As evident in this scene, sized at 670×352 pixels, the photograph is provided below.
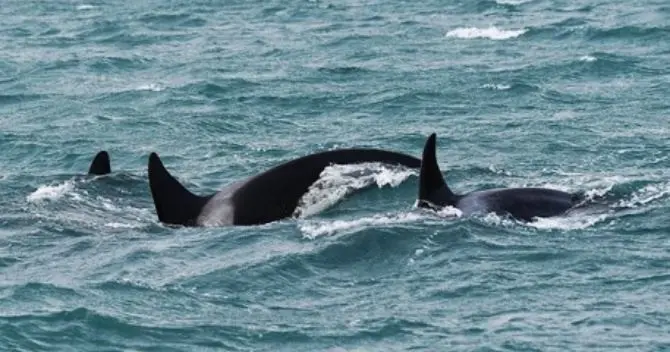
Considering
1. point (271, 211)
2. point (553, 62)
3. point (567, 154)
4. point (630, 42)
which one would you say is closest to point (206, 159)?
point (567, 154)

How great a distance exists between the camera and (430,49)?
43688mm

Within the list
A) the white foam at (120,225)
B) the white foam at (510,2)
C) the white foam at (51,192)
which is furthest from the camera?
the white foam at (510,2)

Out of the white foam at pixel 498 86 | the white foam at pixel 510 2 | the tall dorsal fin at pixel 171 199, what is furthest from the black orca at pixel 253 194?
the white foam at pixel 510 2

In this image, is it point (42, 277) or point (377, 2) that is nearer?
point (42, 277)

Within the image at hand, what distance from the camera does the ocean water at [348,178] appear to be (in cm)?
1773

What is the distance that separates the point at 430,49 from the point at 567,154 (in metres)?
15.6

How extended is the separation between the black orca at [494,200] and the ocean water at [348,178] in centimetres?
Answer: 27

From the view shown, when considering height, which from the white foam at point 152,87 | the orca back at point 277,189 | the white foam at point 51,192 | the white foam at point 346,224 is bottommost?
the white foam at point 152,87

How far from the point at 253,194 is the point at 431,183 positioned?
92.2 inches

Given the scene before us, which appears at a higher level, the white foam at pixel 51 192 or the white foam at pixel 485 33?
the white foam at pixel 51 192

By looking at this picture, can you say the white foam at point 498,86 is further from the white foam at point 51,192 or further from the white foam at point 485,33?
the white foam at point 51,192

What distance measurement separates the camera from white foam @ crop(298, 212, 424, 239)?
2166 centimetres

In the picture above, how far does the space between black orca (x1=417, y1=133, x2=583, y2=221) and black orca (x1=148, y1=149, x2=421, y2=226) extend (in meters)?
0.98

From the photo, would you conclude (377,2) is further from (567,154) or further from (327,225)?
(327,225)
